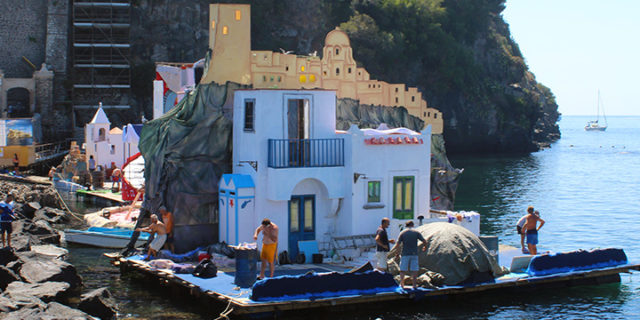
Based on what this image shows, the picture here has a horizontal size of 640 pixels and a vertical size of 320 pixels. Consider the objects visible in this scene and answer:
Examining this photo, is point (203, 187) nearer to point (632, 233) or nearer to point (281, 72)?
point (281, 72)

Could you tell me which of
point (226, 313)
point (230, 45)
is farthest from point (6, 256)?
point (230, 45)

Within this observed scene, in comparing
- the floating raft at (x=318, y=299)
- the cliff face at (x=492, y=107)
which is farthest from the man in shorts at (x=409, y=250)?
the cliff face at (x=492, y=107)

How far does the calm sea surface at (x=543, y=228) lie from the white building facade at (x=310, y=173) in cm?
354

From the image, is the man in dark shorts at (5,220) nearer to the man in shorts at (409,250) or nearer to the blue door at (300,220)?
the blue door at (300,220)

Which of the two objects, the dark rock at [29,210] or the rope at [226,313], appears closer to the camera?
the rope at [226,313]

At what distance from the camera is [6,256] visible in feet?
74.7

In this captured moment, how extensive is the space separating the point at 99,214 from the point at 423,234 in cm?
1874

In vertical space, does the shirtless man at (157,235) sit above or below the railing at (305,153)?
below

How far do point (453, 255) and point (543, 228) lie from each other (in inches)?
836

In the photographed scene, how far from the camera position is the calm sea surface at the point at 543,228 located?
2041 cm

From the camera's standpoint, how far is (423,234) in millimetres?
21078

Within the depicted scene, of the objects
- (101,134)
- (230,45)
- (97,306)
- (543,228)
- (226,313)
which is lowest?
(543,228)

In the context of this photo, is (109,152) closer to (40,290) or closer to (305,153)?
(305,153)

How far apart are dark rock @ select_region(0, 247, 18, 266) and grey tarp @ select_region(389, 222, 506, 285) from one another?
1035cm
